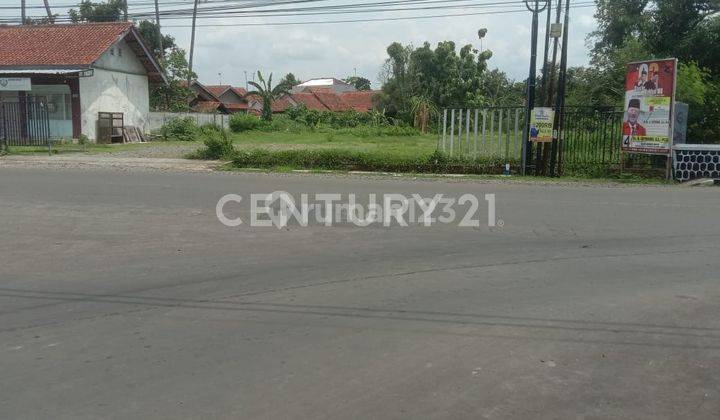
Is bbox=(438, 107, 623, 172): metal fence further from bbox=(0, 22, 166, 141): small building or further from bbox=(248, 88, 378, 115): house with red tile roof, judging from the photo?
bbox=(248, 88, 378, 115): house with red tile roof

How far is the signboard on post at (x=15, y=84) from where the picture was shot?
26.4 m

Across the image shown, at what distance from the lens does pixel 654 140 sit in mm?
16828

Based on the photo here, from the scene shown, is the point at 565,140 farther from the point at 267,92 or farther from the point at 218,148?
the point at 267,92

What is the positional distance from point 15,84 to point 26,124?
5.74 ft

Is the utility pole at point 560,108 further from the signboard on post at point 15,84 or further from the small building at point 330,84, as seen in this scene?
the small building at point 330,84

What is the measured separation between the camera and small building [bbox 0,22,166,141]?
30.8 meters

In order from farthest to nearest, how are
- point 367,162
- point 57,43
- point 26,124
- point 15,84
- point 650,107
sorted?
point 57,43
point 26,124
point 15,84
point 367,162
point 650,107

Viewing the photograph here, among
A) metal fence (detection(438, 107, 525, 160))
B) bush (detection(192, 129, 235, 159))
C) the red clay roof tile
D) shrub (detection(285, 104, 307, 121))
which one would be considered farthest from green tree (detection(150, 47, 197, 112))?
metal fence (detection(438, 107, 525, 160))

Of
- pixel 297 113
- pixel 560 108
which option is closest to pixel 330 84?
pixel 297 113

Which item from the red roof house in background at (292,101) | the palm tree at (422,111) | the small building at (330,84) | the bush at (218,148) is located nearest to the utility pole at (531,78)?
the bush at (218,148)

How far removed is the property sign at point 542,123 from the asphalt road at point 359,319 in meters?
7.32

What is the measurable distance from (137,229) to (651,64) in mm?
13769

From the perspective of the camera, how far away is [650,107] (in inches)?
664

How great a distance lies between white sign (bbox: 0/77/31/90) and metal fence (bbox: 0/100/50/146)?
26.3 inches
